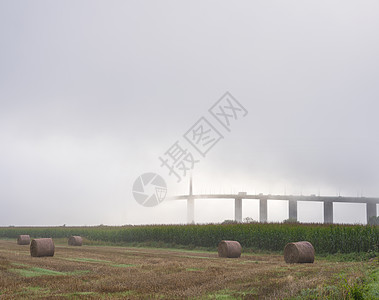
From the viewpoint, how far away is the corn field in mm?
32344

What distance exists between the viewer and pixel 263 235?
39406mm

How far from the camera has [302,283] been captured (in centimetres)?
1426

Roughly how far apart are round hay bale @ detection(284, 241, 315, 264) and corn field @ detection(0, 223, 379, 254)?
8.87 m

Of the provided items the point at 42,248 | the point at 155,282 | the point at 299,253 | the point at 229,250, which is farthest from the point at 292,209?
the point at 155,282

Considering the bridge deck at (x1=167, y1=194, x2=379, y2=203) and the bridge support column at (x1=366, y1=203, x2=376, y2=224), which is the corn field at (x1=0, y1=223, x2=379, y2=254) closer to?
the bridge deck at (x1=167, y1=194, x2=379, y2=203)

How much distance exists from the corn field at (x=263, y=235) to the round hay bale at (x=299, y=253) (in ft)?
29.1

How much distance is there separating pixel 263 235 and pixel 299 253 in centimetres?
1538

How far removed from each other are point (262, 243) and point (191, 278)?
23851 mm

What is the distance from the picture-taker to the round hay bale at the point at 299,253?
2422 centimetres

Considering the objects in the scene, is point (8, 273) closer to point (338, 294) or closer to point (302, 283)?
point (302, 283)

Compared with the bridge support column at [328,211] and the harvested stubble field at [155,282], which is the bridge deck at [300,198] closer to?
the bridge support column at [328,211]

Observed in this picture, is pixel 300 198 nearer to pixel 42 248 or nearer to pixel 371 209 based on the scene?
pixel 371 209

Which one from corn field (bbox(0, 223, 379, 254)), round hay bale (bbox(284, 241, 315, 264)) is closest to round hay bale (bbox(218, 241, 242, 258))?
round hay bale (bbox(284, 241, 315, 264))

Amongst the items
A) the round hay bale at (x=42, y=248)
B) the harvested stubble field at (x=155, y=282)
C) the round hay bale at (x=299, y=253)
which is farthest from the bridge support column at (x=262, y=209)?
the harvested stubble field at (x=155, y=282)
